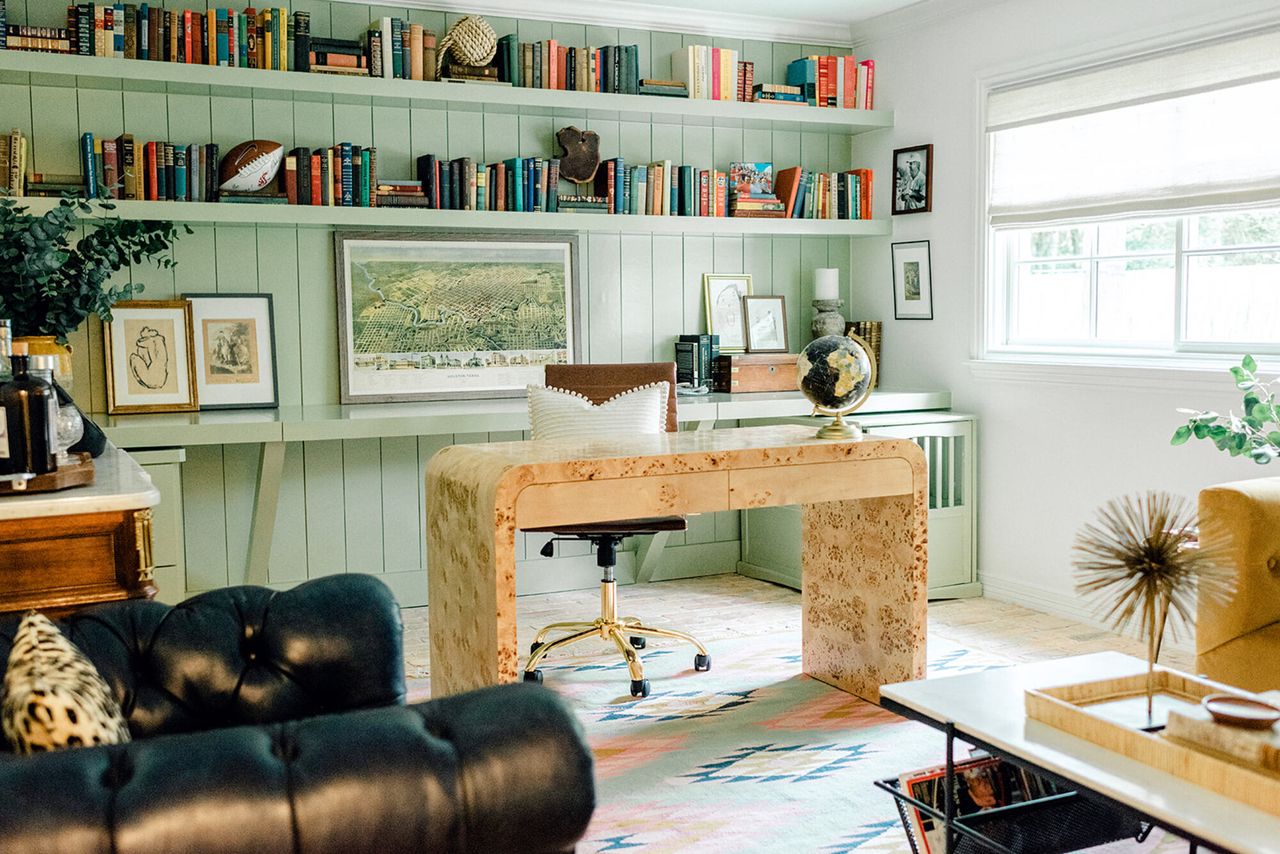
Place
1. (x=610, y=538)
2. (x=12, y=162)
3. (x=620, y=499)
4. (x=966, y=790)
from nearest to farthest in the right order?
(x=966, y=790), (x=620, y=499), (x=610, y=538), (x=12, y=162)

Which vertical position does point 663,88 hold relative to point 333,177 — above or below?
Answer: above

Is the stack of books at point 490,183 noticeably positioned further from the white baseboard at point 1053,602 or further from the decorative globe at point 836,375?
the white baseboard at point 1053,602

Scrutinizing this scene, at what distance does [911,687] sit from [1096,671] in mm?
413

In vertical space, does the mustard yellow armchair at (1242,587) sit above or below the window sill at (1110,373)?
below

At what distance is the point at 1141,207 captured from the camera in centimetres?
421

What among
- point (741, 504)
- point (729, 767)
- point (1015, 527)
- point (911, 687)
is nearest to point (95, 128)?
point (741, 504)

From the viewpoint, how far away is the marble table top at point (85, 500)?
7.20 ft

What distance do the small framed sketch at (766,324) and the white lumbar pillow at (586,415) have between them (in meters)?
1.70

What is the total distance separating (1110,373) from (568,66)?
238cm

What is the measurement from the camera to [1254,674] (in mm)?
2822

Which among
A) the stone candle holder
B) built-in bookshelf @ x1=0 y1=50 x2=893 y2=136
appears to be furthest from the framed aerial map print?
the stone candle holder

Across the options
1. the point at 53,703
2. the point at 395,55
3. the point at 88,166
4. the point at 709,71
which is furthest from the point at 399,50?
the point at 53,703

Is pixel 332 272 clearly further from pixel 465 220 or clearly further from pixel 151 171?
pixel 151 171

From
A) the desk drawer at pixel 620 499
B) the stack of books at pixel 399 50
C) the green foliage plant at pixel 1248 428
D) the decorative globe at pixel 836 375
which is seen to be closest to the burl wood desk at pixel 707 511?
the desk drawer at pixel 620 499
